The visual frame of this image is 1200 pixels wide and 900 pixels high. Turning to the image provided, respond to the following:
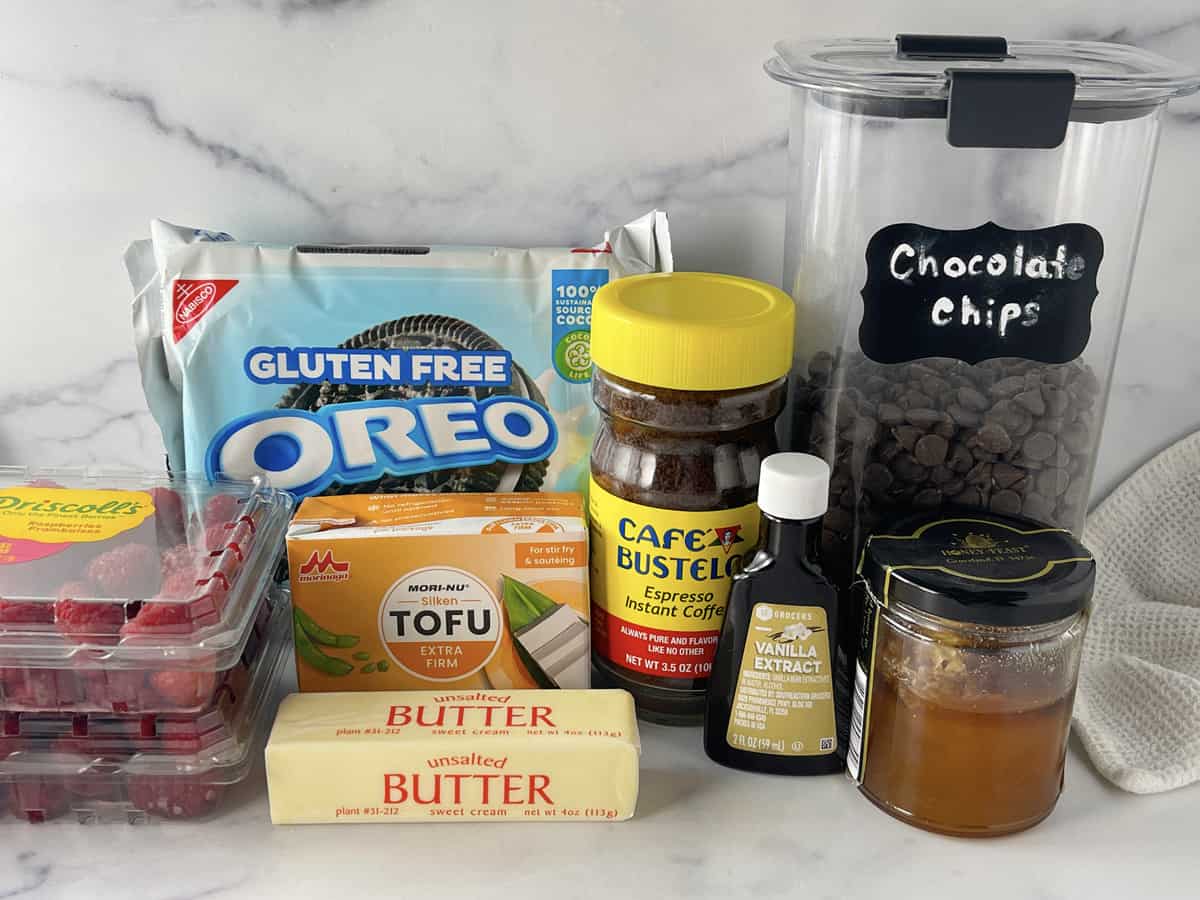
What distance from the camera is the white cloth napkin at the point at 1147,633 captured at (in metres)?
0.69

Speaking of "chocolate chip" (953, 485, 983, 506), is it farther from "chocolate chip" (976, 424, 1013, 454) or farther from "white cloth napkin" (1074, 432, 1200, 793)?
"white cloth napkin" (1074, 432, 1200, 793)

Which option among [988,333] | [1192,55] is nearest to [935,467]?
[988,333]

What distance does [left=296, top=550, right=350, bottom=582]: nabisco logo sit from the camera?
684mm

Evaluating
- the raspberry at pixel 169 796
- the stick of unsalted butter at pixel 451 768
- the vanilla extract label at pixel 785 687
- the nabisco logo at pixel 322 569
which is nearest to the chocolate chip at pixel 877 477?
the vanilla extract label at pixel 785 687

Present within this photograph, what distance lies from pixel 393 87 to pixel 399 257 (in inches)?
4.3

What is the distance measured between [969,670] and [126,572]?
17.7 inches

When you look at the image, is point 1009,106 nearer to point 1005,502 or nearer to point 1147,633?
point 1005,502

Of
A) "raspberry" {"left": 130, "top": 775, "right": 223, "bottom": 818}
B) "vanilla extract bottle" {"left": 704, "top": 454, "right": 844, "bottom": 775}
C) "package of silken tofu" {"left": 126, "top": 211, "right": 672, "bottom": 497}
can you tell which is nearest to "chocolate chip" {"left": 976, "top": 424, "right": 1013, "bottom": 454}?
Answer: "vanilla extract bottle" {"left": 704, "top": 454, "right": 844, "bottom": 775}

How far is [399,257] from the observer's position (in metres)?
0.77

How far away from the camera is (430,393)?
79 centimetres

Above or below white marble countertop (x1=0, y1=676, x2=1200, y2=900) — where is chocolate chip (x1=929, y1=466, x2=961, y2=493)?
above

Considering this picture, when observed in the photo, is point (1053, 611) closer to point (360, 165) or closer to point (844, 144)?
point (844, 144)

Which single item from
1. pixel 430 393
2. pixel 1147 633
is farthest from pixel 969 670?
pixel 430 393

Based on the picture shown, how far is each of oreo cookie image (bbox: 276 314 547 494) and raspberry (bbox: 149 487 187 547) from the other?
97 millimetres
